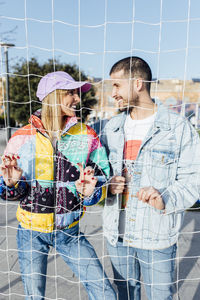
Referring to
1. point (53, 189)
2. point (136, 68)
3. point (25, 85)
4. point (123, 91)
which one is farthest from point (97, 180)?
point (25, 85)

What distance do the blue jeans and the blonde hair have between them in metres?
0.48

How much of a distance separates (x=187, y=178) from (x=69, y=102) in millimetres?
656

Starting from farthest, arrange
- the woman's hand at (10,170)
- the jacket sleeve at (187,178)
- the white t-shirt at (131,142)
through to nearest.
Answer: the white t-shirt at (131,142) < the jacket sleeve at (187,178) < the woman's hand at (10,170)

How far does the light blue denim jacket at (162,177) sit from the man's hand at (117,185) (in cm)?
8

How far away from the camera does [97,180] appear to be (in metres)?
1.32

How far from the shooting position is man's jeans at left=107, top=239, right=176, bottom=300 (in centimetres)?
133

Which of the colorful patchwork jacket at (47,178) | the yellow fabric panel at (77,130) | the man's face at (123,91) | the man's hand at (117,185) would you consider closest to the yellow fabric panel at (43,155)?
the colorful patchwork jacket at (47,178)

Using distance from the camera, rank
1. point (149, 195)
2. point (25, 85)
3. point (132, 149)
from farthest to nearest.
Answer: point (25, 85), point (132, 149), point (149, 195)

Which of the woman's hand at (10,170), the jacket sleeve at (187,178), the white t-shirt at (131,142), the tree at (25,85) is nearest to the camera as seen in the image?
the woman's hand at (10,170)

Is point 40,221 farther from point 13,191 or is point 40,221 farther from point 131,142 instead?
point 131,142

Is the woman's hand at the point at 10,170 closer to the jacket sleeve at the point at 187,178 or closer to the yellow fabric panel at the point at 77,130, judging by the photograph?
the yellow fabric panel at the point at 77,130

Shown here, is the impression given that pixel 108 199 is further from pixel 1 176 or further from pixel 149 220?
pixel 1 176

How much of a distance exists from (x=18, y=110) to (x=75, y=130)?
8.27m

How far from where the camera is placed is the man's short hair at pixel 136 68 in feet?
4.53
